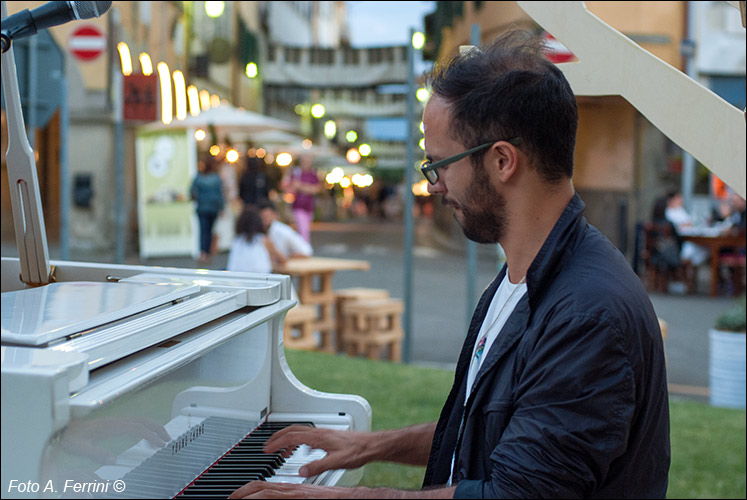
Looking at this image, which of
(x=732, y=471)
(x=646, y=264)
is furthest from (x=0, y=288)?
(x=646, y=264)

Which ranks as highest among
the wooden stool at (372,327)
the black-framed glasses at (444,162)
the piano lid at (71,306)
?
the black-framed glasses at (444,162)

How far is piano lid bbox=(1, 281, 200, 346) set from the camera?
1.43 meters

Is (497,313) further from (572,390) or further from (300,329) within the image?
(300,329)

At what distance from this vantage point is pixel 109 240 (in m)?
14.5

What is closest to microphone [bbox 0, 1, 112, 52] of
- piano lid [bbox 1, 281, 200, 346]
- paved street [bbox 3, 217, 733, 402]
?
piano lid [bbox 1, 281, 200, 346]

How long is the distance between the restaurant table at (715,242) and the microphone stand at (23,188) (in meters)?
10.8

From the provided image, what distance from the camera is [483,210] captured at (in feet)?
5.47

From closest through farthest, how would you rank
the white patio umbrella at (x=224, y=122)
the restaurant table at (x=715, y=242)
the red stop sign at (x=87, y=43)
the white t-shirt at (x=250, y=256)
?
1. the red stop sign at (x=87, y=43)
2. the white t-shirt at (x=250, y=256)
3. the white patio umbrella at (x=224, y=122)
4. the restaurant table at (x=715, y=242)

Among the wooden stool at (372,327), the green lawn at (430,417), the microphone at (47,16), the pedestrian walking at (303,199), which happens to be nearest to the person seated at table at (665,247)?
the pedestrian walking at (303,199)

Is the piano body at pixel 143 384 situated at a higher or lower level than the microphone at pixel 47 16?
lower

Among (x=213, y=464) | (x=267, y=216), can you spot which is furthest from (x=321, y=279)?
(x=213, y=464)

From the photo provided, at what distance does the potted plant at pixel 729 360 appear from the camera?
5.90 meters

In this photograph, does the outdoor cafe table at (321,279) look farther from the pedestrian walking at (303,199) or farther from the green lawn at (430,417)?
the pedestrian walking at (303,199)

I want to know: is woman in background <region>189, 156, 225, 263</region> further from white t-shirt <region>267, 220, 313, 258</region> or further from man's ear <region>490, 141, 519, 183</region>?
man's ear <region>490, 141, 519, 183</region>
